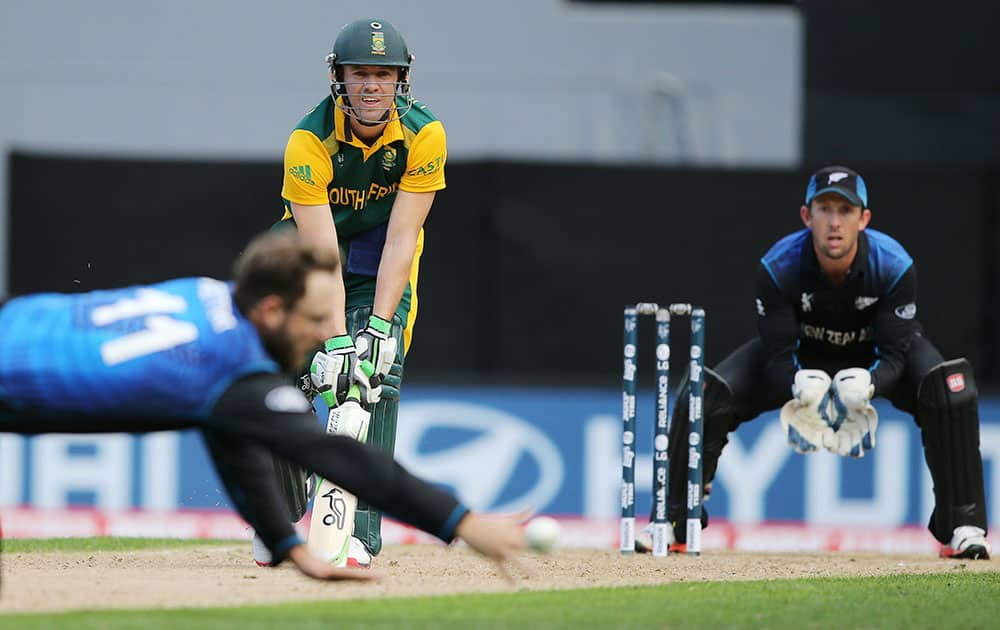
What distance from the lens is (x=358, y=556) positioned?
625 cm

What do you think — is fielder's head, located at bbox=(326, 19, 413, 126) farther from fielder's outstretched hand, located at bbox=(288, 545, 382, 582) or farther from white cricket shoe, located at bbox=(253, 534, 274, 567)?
fielder's outstretched hand, located at bbox=(288, 545, 382, 582)

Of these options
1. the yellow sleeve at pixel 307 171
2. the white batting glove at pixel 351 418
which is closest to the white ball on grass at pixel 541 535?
the white batting glove at pixel 351 418

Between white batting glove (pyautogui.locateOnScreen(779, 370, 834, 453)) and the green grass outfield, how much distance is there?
1.16 meters

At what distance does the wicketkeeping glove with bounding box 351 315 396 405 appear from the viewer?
620 cm

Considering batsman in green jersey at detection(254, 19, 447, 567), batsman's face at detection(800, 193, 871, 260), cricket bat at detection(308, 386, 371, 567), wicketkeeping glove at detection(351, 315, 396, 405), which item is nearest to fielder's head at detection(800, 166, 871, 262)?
batsman's face at detection(800, 193, 871, 260)

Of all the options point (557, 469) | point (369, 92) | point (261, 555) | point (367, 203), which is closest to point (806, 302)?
point (367, 203)

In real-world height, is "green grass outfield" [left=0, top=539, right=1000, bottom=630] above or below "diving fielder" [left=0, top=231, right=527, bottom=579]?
below

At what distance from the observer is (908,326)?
7055mm

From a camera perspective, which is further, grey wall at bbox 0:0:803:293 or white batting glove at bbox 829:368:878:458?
grey wall at bbox 0:0:803:293

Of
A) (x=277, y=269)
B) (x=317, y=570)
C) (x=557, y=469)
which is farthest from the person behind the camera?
(x=557, y=469)

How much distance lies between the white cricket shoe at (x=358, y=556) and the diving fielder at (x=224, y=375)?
65.6 inches

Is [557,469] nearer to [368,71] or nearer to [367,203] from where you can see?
[367,203]

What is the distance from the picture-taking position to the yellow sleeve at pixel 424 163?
21.0 feet

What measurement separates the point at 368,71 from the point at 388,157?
31 centimetres
